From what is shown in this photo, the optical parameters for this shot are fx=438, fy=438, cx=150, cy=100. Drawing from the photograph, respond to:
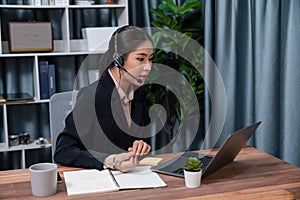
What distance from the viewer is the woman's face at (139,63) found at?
2.08 metres

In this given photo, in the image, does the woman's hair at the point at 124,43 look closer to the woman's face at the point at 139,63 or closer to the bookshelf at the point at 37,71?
the woman's face at the point at 139,63

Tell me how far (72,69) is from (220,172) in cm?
211

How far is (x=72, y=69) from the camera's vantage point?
351cm

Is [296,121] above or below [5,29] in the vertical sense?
below

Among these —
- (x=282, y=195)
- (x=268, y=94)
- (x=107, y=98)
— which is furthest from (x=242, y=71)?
(x=282, y=195)

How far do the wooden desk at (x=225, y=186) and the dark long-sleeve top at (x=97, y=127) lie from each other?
0.09 metres

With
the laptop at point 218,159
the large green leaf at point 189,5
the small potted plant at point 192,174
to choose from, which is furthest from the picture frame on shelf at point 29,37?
the small potted plant at point 192,174

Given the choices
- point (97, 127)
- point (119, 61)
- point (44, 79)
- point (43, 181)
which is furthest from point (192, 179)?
point (44, 79)

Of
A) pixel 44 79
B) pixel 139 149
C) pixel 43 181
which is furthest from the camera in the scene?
pixel 44 79

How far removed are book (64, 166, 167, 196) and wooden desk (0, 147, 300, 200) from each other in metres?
0.03

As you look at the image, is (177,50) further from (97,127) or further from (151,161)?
(151,161)

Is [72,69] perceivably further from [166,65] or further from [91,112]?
[91,112]

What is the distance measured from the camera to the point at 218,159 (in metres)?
1.61

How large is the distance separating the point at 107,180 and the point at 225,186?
41cm
